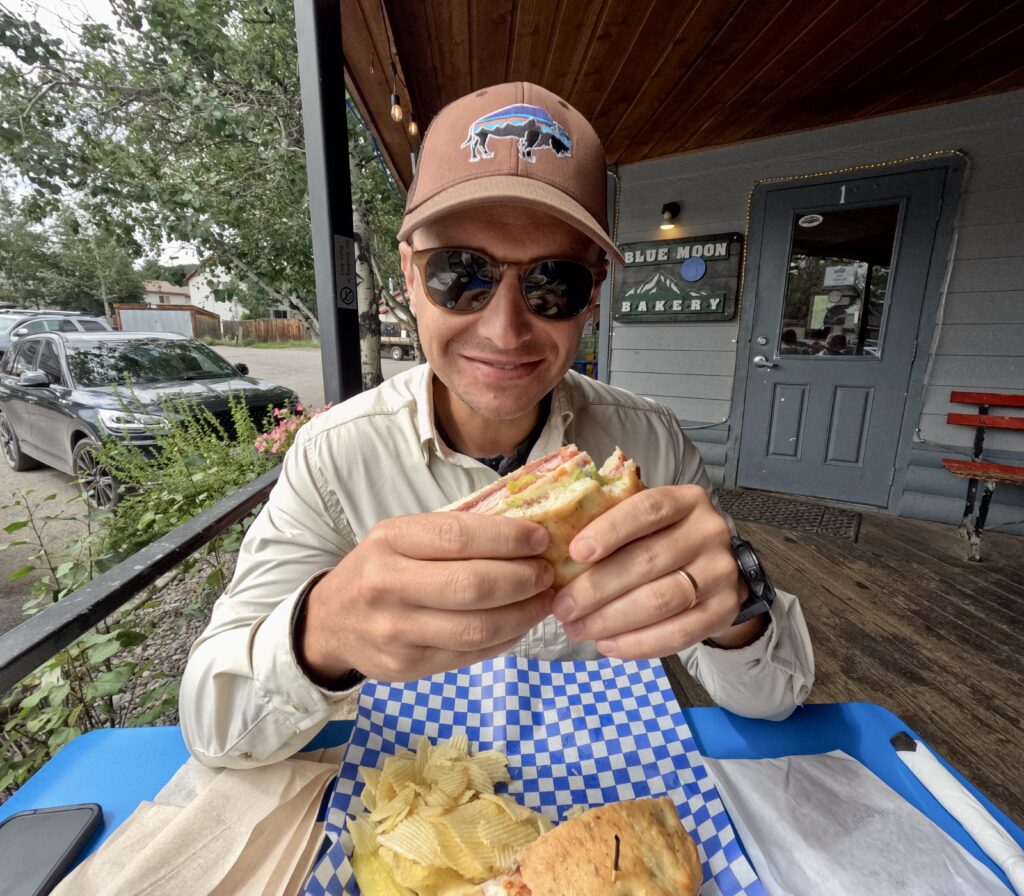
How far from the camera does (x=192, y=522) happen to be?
159 centimetres

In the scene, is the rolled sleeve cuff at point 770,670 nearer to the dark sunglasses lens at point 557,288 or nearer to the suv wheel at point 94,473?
the dark sunglasses lens at point 557,288

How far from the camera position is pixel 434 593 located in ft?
2.39

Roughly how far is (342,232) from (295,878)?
8.50 ft

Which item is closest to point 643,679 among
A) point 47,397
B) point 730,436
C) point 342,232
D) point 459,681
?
point 459,681

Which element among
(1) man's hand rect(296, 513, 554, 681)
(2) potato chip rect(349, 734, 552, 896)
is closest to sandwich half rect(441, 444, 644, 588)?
(1) man's hand rect(296, 513, 554, 681)

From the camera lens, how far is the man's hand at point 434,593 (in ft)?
2.37

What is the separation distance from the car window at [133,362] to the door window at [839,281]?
20.2 ft

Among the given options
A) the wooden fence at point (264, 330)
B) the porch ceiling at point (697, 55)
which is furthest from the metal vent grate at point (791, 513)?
the wooden fence at point (264, 330)

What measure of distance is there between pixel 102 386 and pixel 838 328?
7279 mm

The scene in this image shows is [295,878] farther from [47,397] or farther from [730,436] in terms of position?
[47,397]

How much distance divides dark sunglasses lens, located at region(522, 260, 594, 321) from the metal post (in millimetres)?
1646

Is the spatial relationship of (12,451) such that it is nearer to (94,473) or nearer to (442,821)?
(94,473)

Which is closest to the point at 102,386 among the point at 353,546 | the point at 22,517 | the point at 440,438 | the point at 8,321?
the point at 22,517

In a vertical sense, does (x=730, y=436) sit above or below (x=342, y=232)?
below
